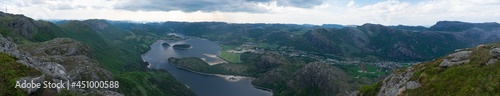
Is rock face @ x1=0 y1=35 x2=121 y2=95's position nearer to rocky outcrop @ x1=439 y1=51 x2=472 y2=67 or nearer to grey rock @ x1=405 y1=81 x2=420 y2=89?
grey rock @ x1=405 y1=81 x2=420 y2=89

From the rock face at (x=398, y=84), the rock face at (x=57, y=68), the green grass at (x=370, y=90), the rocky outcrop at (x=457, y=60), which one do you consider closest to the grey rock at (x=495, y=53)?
the rocky outcrop at (x=457, y=60)

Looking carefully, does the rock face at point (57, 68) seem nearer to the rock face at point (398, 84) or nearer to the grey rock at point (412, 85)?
the rock face at point (398, 84)

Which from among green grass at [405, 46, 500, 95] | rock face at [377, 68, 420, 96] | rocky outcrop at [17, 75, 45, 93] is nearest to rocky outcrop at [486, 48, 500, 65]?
green grass at [405, 46, 500, 95]

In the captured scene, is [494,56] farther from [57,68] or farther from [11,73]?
[57,68]

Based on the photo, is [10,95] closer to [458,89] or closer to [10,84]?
[10,84]

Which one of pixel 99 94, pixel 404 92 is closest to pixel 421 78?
pixel 404 92

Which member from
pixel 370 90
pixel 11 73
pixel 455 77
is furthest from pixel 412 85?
pixel 11 73
